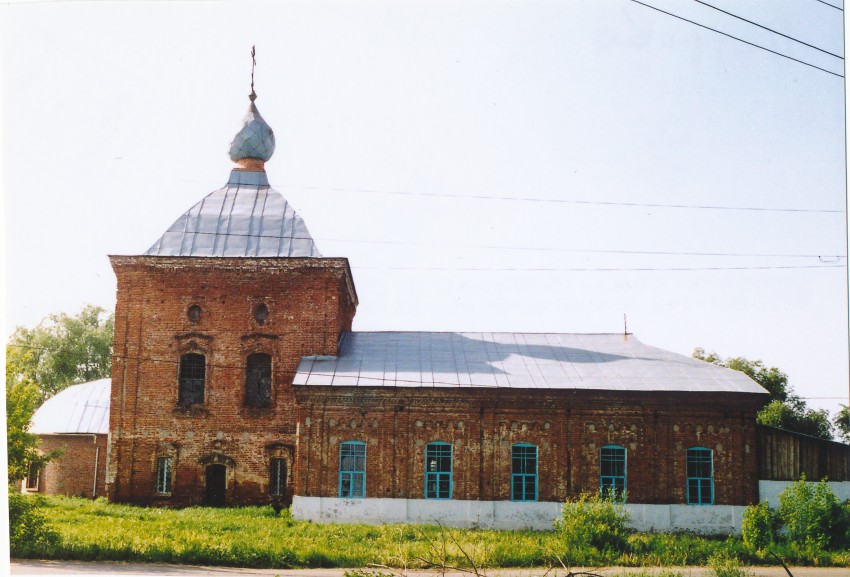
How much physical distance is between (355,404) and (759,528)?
9.29 meters

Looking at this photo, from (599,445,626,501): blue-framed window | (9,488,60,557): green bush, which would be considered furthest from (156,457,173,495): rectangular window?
(599,445,626,501): blue-framed window

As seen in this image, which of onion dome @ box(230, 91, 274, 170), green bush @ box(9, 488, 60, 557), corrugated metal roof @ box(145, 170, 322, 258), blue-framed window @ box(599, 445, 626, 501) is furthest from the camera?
onion dome @ box(230, 91, 274, 170)

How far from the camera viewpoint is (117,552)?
1459 centimetres

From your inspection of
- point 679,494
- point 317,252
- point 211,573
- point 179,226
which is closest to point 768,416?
point 679,494

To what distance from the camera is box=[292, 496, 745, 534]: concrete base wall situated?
19656 millimetres

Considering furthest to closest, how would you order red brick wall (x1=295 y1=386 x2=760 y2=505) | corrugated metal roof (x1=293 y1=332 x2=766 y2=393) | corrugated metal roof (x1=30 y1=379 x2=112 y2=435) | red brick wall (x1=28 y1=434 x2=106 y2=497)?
corrugated metal roof (x1=30 y1=379 x2=112 y2=435) → red brick wall (x1=28 y1=434 x2=106 y2=497) → corrugated metal roof (x1=293 y1=332 x2=766 y2=393) → red brick wall (x1=295 y1=386 x2=760 y2=505)

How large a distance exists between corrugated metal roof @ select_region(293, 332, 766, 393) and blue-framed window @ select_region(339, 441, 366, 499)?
5.00 feet

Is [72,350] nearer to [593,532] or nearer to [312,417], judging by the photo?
[312,417]

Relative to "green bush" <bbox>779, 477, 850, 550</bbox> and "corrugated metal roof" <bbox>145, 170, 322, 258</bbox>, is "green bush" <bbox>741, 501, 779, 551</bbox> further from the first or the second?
"corrugated metal roof" <bbox>145, 170, 322, 258</bbox>

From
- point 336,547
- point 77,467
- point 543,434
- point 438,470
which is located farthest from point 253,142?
point 336,547

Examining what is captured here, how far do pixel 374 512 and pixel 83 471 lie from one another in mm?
10280

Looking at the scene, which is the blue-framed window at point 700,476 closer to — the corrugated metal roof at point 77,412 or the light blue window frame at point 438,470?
the light blue window frame at point 438,470

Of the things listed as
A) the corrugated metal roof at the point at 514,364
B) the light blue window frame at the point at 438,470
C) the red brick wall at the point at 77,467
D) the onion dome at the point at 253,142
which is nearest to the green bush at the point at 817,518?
the corrugated metal roof at the point at 514,364

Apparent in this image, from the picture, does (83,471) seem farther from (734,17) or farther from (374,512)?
(734,17)
